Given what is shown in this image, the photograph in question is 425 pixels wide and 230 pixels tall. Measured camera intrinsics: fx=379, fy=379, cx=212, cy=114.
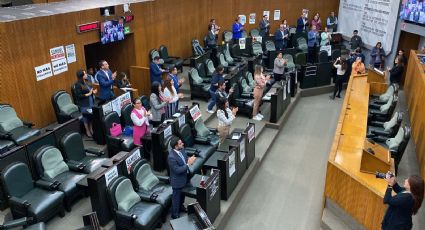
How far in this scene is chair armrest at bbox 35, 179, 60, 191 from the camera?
5.56m

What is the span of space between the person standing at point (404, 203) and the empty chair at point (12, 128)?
574 centimetres

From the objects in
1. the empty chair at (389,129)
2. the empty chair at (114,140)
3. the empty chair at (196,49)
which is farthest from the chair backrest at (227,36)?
the empty chair at (114,140)

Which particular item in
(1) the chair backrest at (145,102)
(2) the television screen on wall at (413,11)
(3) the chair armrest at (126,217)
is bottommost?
(3) the chair armrest at (126,217)

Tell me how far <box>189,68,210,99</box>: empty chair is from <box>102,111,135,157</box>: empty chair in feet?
10.8

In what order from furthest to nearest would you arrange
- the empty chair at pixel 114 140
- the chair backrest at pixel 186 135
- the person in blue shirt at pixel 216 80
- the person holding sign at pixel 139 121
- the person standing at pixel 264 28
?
the person standing at pixel 264 28, the person in blue shirt at pixel 216 80, the chair backrest at pixel 186 135, the empty chair at pixel 114 140, the person holding sign at pixel 139 121

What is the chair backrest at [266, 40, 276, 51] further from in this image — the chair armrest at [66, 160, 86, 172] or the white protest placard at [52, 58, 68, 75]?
the chair armrest at [66, 160, 86, 172]

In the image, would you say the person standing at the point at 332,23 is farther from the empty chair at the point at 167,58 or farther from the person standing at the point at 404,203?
the person standing at the point at 404,203

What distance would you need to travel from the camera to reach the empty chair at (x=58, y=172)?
225 inches

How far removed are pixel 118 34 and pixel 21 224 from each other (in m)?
5.88

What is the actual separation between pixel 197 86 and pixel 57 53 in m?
3.68

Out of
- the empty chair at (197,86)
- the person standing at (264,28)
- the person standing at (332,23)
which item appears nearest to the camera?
the empty chair at (197,86)

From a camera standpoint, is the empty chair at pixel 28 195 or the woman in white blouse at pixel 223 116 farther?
the woman in white blouse at pixel 223 116

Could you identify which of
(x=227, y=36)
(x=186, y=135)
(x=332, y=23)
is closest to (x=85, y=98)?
(x=186, y=135)

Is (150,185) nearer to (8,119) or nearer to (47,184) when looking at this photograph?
(47,184)
